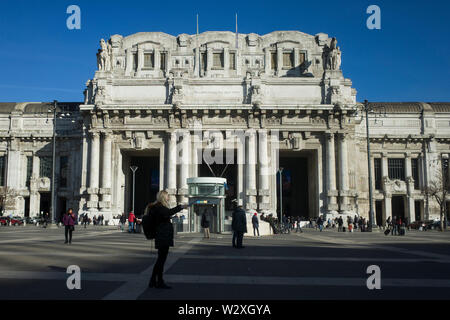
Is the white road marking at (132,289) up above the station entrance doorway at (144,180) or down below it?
below

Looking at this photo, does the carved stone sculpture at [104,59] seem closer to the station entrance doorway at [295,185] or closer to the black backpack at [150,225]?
the station entrance doorway at [295,185]

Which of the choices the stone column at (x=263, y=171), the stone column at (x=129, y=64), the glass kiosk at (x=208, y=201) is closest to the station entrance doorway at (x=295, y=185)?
the stone column at (x=263, y=171)

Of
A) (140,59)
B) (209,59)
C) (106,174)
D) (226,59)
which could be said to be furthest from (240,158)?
(140,59)

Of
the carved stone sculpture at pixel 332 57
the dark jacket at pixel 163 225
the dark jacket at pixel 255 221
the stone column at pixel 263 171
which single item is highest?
the carved stone sculpture at pixel 332 57

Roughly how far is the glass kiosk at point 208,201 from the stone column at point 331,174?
21063 millimetres

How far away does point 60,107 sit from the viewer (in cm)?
6016

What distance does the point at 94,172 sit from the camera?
48.2 m

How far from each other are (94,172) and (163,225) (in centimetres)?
4239

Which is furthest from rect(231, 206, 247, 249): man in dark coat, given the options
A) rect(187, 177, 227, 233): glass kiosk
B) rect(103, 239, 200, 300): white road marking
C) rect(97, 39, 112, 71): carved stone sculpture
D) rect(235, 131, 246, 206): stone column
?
rect(97, 39, 112, 71): carved stone sculpture

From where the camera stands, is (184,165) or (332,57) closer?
(184,165)

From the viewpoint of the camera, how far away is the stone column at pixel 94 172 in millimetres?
47438

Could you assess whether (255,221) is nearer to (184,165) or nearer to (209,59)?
(184,165)
